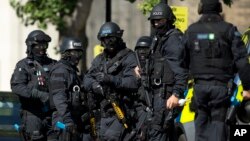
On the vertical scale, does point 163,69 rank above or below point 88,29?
below

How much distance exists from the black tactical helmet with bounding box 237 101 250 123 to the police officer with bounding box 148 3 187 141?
0.67 m

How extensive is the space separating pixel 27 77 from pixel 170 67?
2786 mm

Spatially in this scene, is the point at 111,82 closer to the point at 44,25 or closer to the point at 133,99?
the point at 133,99

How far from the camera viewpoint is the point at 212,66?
34.7ft

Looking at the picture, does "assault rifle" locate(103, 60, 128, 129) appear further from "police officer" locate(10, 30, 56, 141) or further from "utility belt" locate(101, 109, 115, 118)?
"police officer" locate(10, 30, 56, 141)

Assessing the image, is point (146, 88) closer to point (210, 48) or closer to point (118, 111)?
point (118, 111)

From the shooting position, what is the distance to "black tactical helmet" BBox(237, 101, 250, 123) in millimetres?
10943

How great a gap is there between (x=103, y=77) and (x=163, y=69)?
0.97m

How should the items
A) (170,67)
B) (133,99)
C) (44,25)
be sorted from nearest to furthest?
(170,67), (133,99), (44,25)

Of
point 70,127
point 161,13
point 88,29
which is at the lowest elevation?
point 70,127

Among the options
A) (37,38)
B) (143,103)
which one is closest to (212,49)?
(143,103)

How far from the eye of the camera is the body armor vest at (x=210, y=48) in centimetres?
1052

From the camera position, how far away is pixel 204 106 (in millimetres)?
10633

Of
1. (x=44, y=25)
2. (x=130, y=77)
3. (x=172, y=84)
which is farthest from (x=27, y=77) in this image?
(x=44, y=25)
